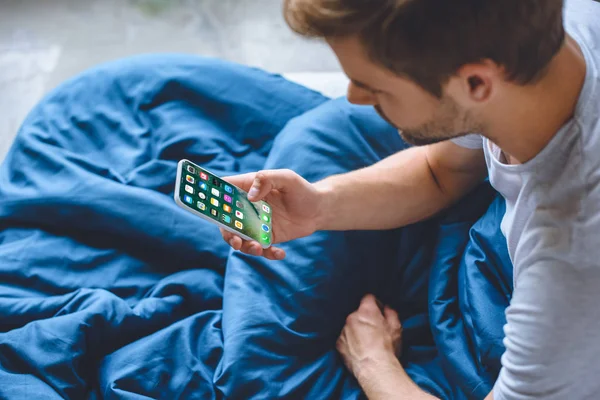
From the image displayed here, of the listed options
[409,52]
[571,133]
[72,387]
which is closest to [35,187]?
[72,387]

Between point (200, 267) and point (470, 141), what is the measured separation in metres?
0.46

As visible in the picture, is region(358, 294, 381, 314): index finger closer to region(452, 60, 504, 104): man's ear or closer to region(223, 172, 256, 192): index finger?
region(223, 172, 256, 192): index finger

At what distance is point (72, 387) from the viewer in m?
0.95

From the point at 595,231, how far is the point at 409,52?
0.24 m

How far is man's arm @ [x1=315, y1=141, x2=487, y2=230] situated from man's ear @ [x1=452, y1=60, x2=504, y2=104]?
0.31 m

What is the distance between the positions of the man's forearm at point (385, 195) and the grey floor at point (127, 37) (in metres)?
0.88

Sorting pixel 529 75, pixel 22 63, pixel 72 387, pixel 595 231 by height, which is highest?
pixel 529 75

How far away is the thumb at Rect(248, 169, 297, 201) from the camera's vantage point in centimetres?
92

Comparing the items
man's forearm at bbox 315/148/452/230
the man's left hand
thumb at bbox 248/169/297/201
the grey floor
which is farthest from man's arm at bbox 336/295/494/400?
the grey floor

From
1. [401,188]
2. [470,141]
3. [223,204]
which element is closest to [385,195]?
[401,188]

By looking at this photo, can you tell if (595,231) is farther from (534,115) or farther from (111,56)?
(111,56)

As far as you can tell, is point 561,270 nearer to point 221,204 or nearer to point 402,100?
point 402,100

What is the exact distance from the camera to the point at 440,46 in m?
0.66

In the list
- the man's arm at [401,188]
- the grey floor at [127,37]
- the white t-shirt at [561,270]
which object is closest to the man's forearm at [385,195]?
the man's arm at [401,188]
